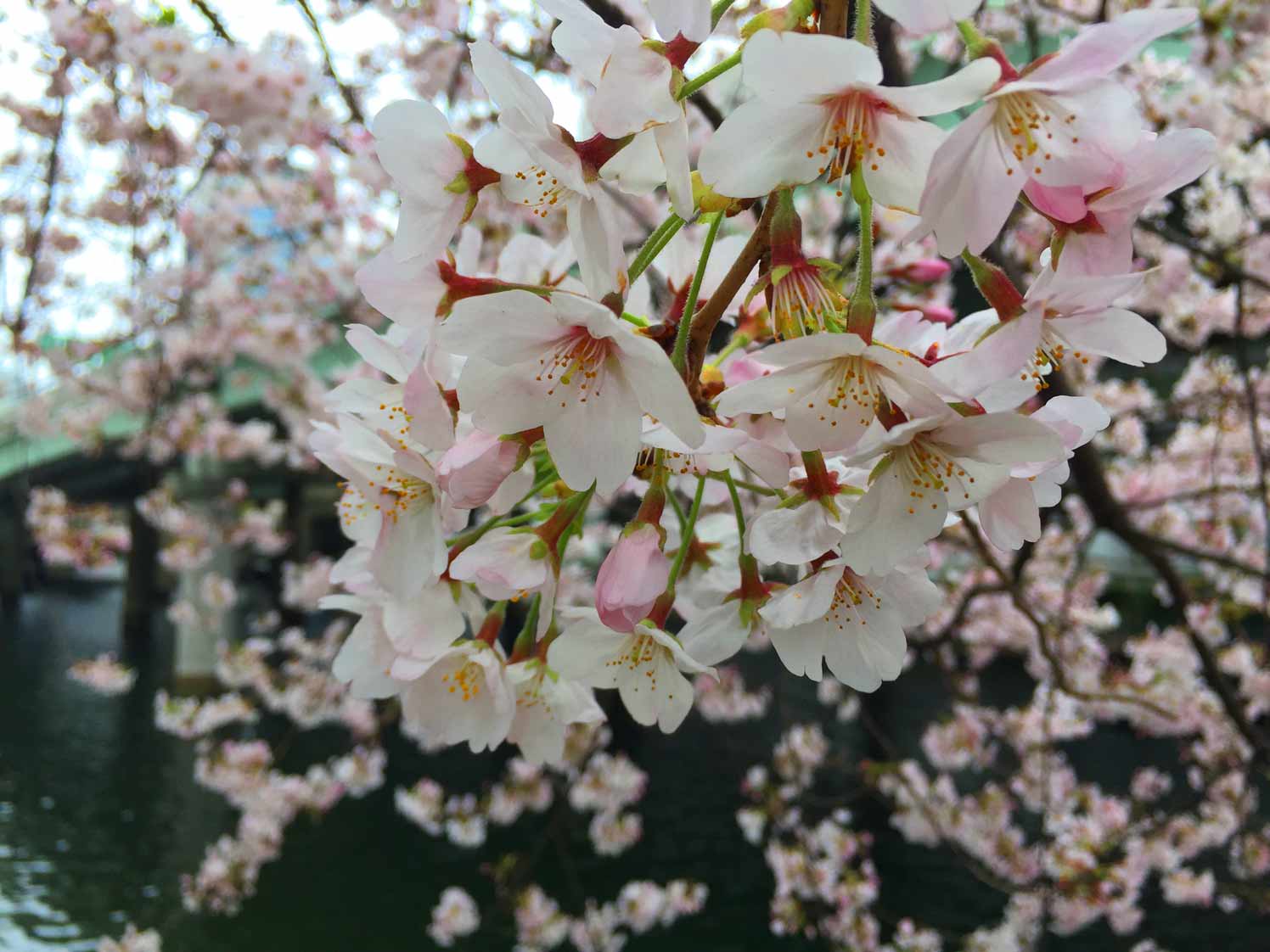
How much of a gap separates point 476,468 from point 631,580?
13cm

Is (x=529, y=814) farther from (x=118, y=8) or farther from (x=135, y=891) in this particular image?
(x=118, y=8)

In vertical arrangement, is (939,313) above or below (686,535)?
above

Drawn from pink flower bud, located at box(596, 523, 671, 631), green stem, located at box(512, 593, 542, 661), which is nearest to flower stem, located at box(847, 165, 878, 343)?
pink flower bud, located at box(596, 523, 671, 631)

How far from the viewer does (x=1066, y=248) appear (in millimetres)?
509

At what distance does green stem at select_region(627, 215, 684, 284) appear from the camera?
0.57 meters

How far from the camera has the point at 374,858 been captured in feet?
19.6

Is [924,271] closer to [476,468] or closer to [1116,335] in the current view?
[1116,335]

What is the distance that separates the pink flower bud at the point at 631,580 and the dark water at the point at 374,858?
9.18 ft

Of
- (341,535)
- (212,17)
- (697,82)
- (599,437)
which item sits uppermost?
(212,17)

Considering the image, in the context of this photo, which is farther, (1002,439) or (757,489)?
(757,489)

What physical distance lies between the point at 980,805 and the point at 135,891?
5.24 meters

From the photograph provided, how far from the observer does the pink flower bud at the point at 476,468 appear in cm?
55

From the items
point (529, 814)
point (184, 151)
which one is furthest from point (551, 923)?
point (184, 151)

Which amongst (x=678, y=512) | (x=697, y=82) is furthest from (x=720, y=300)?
(x=678, y=512)
